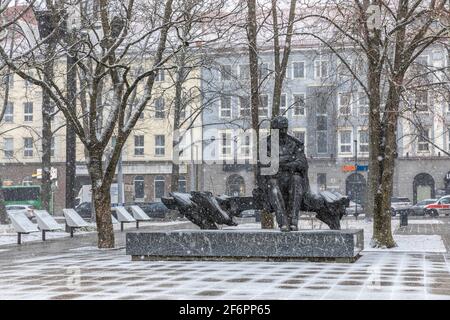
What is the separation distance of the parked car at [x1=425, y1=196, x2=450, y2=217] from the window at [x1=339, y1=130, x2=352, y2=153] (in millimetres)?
10547

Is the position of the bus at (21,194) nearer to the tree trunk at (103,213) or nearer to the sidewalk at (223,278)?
the tree trunk at (103,213)

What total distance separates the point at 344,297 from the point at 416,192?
2001 inches

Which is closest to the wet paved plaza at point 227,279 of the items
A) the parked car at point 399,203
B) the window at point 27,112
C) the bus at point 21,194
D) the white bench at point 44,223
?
the white bench at point 44,223

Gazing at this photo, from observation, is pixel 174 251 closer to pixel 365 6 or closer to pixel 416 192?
pixel 365 6

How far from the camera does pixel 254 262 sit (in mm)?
14805

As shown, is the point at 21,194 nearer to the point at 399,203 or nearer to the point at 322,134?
the point at 322,134

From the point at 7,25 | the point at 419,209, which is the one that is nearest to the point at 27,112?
the point at 419,209

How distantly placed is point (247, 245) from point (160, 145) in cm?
4785

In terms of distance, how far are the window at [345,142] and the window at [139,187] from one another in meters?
16.5

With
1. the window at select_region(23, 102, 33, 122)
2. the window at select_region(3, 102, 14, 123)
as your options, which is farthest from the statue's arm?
the window at select_region(3, 102, 14, 123)

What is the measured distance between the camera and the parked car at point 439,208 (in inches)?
1917

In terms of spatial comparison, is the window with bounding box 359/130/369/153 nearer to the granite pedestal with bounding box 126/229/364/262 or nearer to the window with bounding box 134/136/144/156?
the window with bounding box 134/136/144/156

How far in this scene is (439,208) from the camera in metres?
48.8
